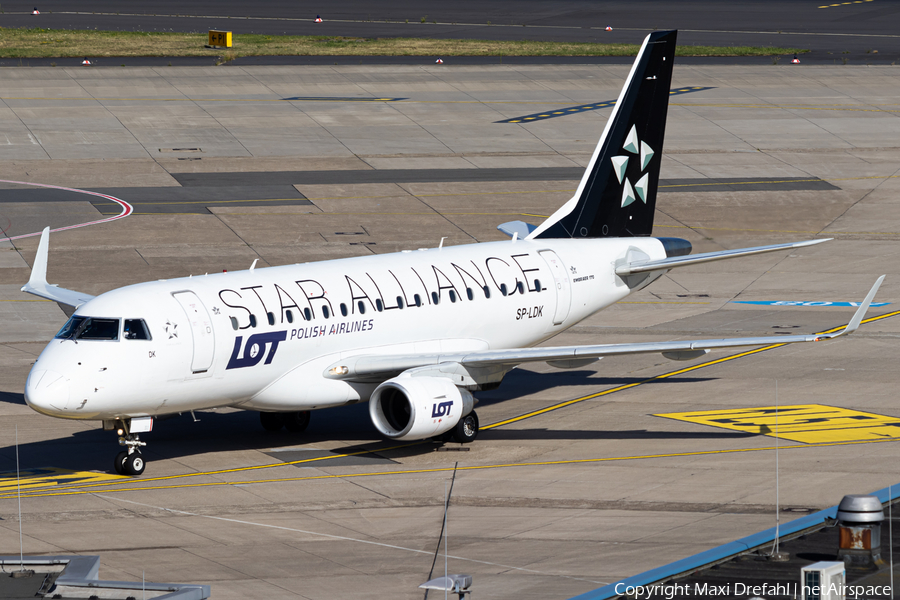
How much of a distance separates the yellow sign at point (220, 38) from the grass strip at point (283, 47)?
69 centimetres

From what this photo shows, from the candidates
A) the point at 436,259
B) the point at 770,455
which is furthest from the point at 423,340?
the point at 770,455

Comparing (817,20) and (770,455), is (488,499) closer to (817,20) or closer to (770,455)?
(770,455)

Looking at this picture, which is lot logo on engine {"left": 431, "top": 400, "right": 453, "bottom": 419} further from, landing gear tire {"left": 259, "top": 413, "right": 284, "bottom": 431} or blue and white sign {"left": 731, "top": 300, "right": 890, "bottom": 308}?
Result: blue and white sign {"left": 731, "top": 300, "right": 890, "bottom": 308}

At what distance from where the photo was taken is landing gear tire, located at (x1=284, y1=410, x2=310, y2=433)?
3412cm

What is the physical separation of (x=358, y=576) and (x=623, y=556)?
4.84m

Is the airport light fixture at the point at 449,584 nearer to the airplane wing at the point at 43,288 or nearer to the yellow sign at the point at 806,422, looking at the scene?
the yellow sign at the point at 806,422

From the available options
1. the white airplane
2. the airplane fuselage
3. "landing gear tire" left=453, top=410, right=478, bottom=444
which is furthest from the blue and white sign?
"landing gear tire" left=453, top=410, right=478, bottom=444

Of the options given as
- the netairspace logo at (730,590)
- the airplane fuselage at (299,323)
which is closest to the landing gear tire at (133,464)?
the airplane fuselage at (299,323)

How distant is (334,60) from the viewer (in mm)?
Result: 89375

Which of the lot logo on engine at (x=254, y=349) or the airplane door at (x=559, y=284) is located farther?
the airplane door at (x=559, y=284)

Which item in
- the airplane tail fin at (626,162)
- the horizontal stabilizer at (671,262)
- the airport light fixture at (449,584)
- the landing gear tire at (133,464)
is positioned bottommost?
the airport light fixture at (449,584)

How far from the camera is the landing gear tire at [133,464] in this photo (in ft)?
96.8

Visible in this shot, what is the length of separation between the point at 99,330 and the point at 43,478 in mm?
3869

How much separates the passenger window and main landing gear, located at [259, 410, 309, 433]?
21.9 feet
